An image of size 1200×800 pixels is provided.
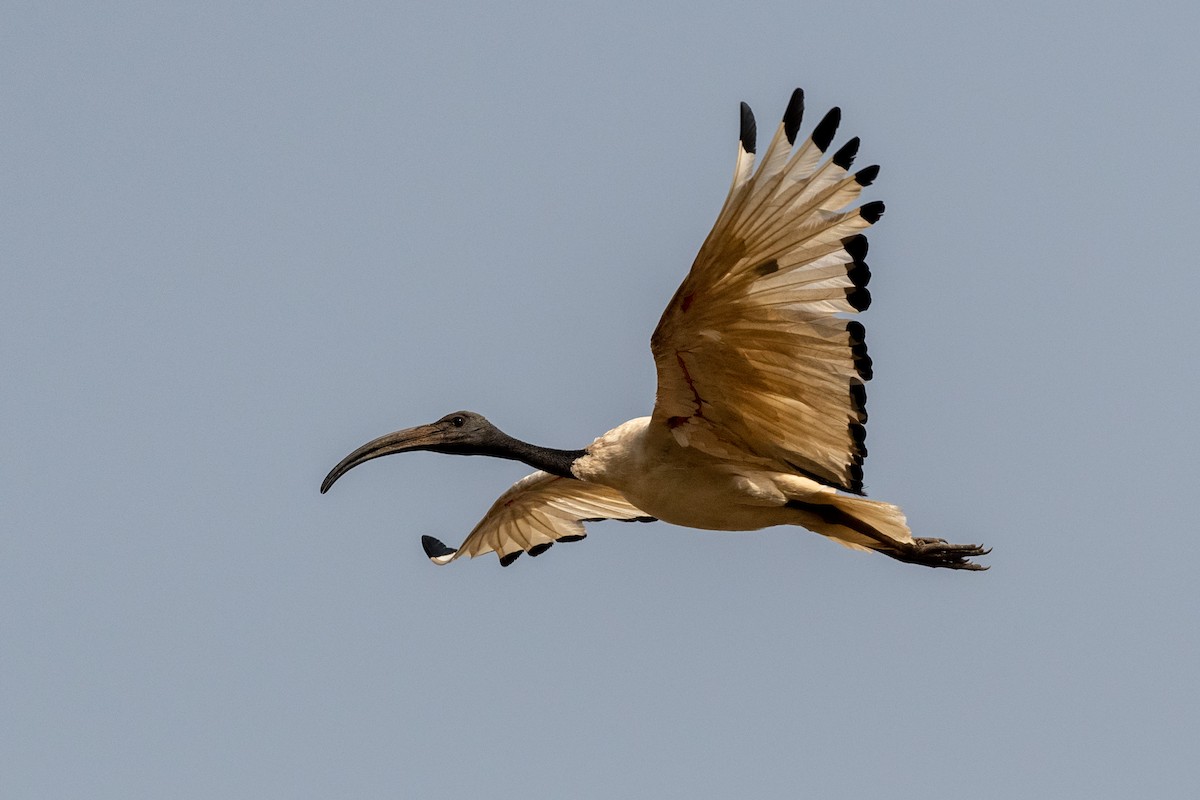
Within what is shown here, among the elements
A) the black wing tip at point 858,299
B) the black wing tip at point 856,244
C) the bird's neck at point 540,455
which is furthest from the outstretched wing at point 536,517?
the black wing tip at point 856,244

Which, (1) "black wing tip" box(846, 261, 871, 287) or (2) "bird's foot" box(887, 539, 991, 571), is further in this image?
(2) "bird's foot" box(887, 539, 991, 571)

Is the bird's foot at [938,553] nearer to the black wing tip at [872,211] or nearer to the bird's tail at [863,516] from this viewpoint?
the bird's tail at [863,516]

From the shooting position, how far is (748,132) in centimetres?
870

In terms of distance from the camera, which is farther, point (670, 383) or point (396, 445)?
point (396, 445)

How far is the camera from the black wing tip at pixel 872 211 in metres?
9.03

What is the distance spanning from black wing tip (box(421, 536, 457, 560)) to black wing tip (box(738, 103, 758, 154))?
555cm

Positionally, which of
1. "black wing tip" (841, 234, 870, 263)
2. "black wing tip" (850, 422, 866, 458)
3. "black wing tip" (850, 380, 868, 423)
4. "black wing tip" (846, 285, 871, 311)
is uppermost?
"black wing tip" (841, 234, 870, 263)

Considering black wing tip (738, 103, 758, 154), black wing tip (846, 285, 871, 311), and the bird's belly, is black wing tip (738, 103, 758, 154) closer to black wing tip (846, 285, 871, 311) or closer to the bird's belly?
black wing tip (846, 285, 871, 311)

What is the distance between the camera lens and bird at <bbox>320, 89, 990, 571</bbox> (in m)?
8.91

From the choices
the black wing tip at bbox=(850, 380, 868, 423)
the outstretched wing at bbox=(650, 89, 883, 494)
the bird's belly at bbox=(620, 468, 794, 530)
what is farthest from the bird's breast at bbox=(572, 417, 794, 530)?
the black wing tip at bbox=(850, 380, 868, 423)

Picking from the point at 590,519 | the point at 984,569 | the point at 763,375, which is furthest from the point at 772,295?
the point at 590,519

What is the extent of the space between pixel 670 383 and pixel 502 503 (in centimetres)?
354

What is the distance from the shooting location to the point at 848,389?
966 centimetres

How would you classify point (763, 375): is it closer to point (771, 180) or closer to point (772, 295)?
point (772, 295)
